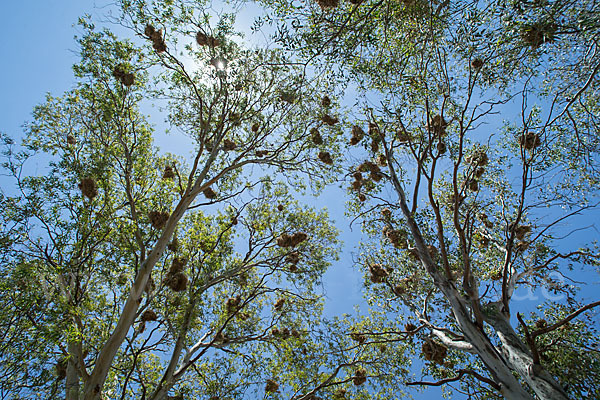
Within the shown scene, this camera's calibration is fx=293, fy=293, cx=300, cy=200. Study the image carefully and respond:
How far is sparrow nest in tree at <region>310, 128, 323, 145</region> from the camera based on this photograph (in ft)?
32.0

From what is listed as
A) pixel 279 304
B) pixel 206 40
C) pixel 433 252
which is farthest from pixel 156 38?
pixel 433 252

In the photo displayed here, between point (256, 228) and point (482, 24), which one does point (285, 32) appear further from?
point (256, 228)

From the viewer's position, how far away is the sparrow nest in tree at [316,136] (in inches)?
384

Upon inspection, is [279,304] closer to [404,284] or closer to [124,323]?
[404,284]

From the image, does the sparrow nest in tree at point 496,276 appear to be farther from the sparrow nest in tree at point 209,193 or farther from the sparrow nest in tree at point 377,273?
the sparrow nest in tree at point 209,193

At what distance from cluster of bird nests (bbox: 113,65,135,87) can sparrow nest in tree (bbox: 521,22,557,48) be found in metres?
9.14

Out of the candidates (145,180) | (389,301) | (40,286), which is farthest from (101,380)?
(389,301)

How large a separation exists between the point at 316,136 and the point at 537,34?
6060mm

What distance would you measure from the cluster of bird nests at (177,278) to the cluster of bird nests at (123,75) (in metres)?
5.14

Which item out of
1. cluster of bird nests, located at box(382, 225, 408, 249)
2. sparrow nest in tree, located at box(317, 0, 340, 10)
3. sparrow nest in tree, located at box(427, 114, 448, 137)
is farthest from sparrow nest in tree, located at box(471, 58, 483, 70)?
cluster of bird nests, located at box(382, 225, 408, 249)

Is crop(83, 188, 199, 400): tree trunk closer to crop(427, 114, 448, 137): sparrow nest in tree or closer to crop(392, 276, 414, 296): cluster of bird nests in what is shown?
crop(427, 114, 448, 137): sparrow nest in tree

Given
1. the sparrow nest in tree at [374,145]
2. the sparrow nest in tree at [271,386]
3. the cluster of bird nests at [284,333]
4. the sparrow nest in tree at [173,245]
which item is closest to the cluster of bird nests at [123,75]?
the sparrow nest in tree at [173,245]

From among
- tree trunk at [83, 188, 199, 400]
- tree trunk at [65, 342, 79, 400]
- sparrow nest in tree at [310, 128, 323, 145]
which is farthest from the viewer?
sparrow nest in tree at [310, 128, 323, 145]

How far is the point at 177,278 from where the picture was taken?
6824mm
